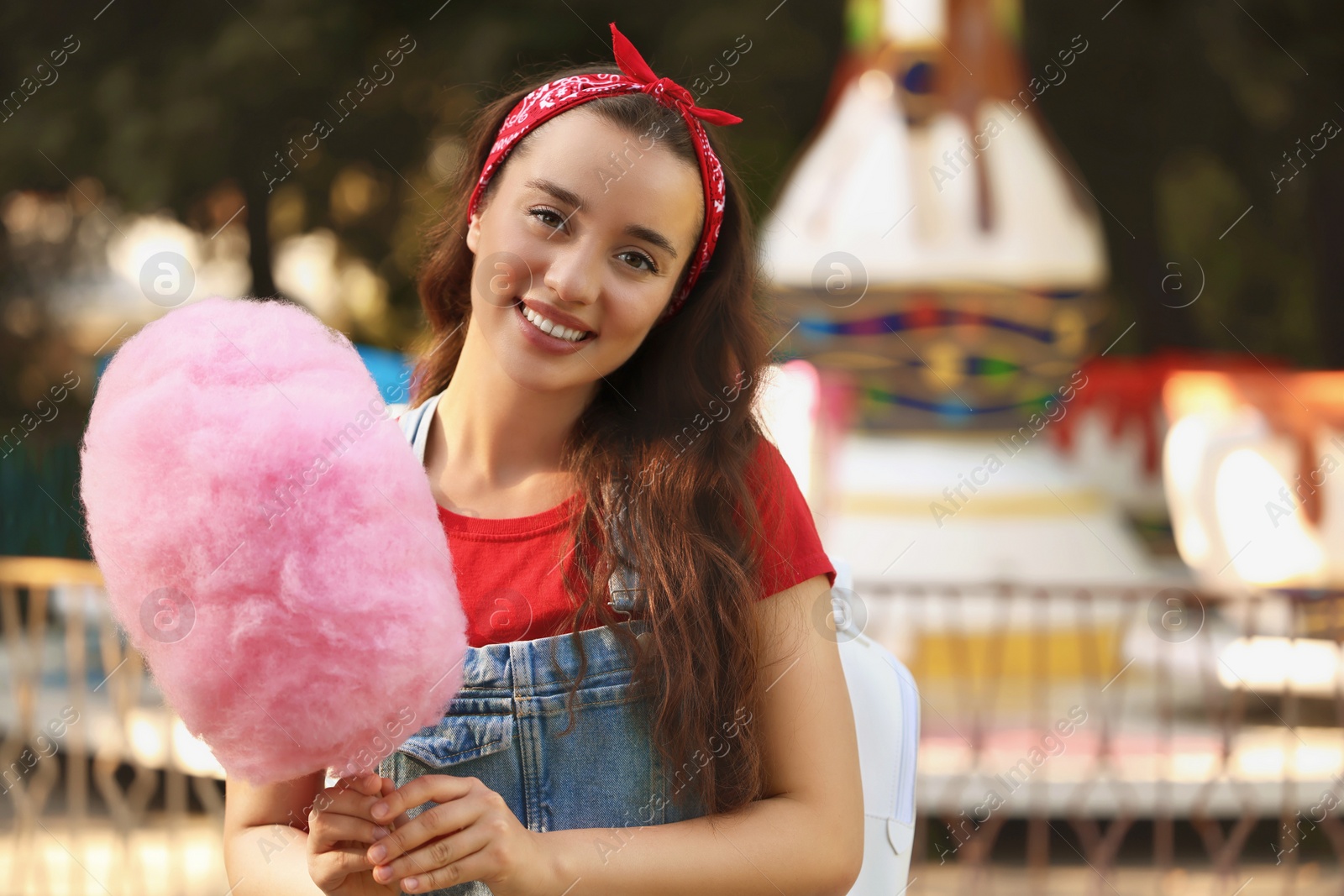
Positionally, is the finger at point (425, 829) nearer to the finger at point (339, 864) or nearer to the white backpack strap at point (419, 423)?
the finger at point (339, 864)

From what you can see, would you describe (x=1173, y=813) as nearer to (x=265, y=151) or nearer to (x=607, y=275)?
(x=607, y=275)

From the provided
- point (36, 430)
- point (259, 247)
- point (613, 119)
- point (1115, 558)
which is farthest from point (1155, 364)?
point (613, 119)

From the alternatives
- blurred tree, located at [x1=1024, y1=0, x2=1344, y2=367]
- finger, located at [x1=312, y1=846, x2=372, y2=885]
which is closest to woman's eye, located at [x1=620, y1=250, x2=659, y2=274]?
finger, located at [x1=312, y1=846, x2=372, y2=885]

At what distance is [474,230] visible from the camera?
1.87 meters

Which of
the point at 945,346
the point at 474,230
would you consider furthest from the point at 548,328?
the point at 945,346

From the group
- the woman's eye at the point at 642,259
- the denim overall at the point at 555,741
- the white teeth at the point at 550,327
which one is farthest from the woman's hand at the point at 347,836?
the woman's eye at the point at 642,259

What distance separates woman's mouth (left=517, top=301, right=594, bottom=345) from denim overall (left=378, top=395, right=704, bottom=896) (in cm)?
30

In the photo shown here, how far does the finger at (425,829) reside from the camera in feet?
4.89

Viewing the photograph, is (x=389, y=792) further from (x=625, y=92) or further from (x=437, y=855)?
(x=625, y=92)

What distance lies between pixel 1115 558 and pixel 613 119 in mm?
4626

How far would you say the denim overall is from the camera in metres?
1.69

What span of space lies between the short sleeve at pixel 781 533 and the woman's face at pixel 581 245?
0.80 ft

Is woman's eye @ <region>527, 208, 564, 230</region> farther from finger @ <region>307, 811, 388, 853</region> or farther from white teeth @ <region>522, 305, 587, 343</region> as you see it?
finger @ <region>307, 811, 388, 853</region>

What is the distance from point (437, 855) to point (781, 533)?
1.87 feet
